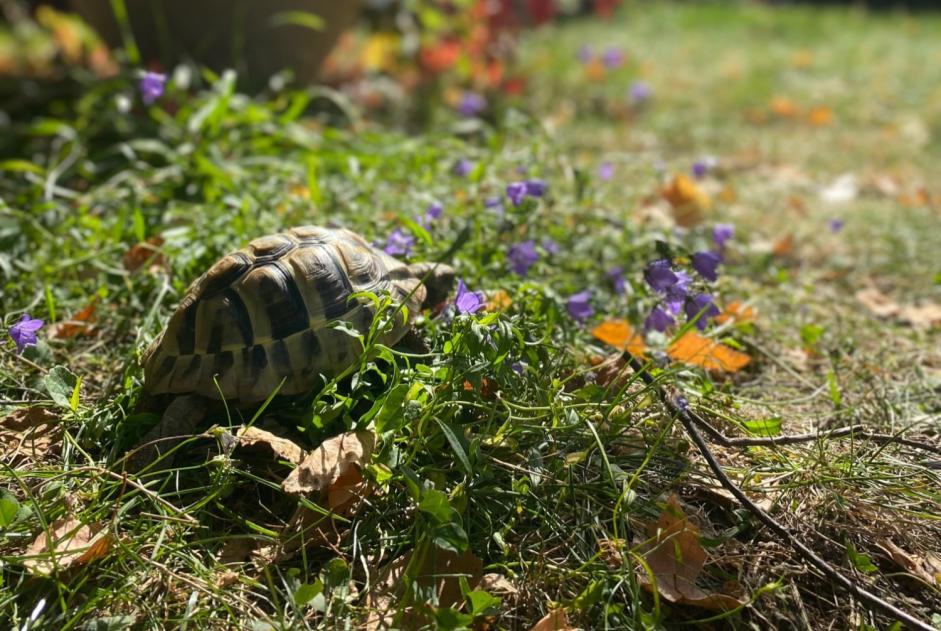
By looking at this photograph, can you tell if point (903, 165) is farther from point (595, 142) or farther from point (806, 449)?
point (806, 449)

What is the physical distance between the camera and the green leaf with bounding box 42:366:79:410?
75.1 inches

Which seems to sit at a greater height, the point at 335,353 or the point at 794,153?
the point at 335,353

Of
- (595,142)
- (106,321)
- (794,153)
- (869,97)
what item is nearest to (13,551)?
(106,321)

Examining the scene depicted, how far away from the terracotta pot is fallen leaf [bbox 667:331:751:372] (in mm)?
3154

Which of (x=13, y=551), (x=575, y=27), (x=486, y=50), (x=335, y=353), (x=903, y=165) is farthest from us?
(x=575, y=27)

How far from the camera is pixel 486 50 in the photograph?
5.84 meters

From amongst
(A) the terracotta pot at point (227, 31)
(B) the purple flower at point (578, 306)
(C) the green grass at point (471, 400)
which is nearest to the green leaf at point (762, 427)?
(C) the green grass at point (471, 400)

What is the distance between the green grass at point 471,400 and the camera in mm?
1637

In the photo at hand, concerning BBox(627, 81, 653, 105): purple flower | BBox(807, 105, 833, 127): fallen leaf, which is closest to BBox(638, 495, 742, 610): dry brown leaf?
BBox(627, 81, 653, 105): purple flower

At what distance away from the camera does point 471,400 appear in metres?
1.87

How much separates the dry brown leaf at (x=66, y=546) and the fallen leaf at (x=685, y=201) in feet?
8.65

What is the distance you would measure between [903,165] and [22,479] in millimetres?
4774

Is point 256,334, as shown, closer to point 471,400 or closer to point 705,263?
point 471,400

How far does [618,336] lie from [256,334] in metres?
1.02
